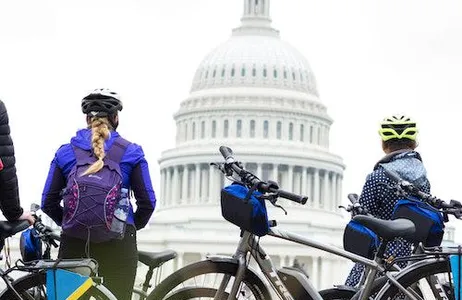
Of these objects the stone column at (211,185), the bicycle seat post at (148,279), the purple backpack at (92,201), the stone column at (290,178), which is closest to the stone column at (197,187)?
the stone column at (211,185)

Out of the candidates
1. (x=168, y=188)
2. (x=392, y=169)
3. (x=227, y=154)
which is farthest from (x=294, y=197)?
(x=168, y=188)

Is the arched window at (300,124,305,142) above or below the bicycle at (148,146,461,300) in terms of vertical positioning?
above

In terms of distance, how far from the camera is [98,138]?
10.3 meters

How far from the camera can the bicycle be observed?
9.52 metres

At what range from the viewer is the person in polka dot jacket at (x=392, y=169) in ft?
37.3

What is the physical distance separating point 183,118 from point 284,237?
13349 cm

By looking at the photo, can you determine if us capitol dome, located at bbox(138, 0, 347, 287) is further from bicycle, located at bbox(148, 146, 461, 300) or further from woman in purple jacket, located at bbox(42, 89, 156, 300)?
bicycle, located at bbox(148, 146, 461, 300)

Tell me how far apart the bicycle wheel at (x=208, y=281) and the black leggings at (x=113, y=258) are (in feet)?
2.49

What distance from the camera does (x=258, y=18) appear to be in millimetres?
147375

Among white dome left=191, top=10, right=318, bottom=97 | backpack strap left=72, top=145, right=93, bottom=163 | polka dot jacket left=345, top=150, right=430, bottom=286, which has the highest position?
white dome left=191, top=10, right=318, bottom=97

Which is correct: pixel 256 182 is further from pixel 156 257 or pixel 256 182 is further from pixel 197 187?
pixel 197 187

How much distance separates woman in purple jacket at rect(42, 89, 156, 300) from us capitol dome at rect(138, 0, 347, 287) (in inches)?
4683

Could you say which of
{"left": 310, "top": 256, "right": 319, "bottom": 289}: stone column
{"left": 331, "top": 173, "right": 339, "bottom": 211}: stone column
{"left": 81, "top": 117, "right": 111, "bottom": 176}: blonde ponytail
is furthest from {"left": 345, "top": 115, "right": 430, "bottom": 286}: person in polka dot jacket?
{"left": 331, "top": 173, "right": 339, "bottom": 211}: stone column

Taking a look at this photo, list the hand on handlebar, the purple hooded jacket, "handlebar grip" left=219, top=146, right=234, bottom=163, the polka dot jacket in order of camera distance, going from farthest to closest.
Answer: the polka dot jacket → the purple hooded jacket → the hand on handlebar → "handlebar grip" left=219, top=146, right=234, bottom=163
